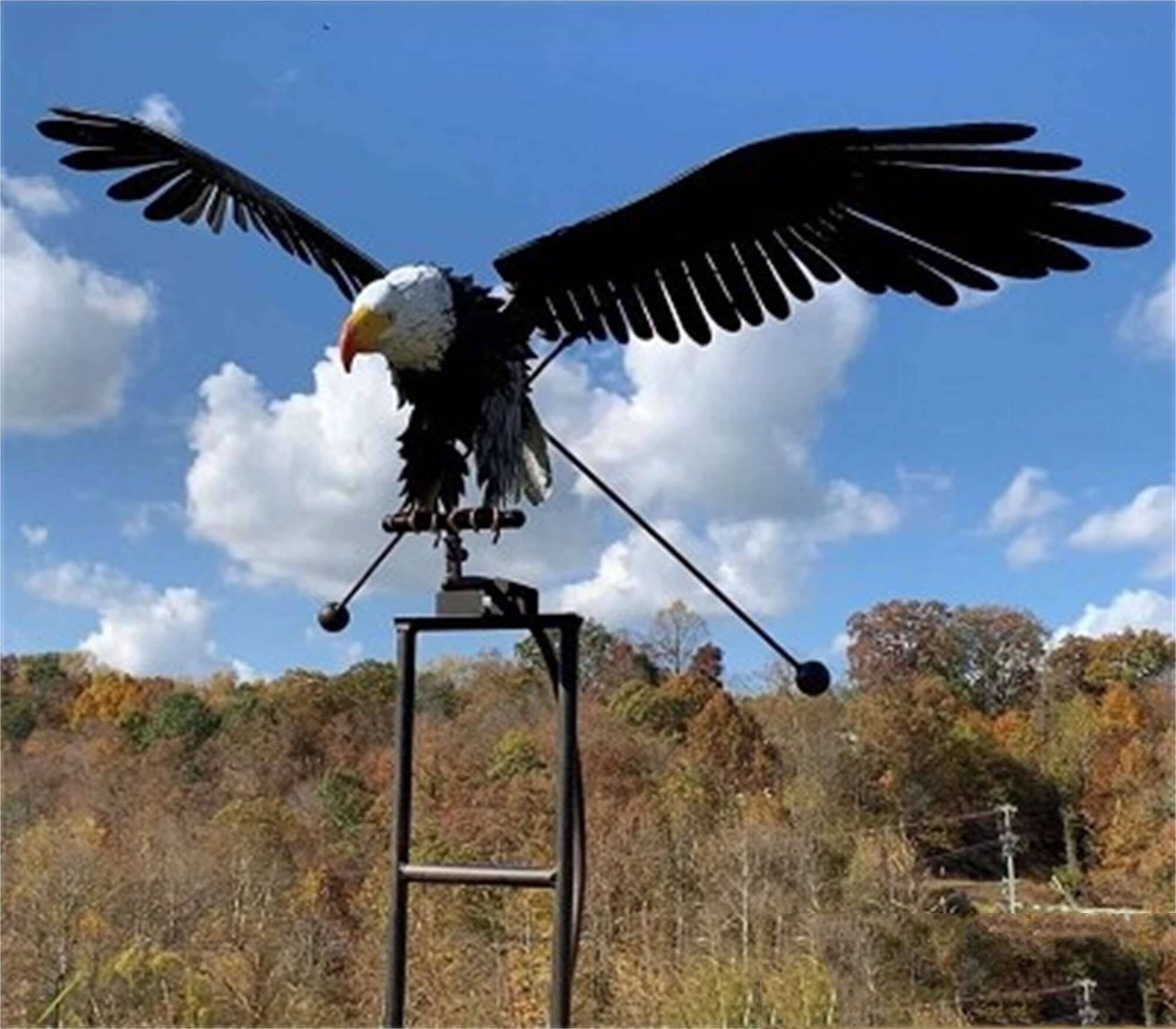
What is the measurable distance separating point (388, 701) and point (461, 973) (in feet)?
14.4

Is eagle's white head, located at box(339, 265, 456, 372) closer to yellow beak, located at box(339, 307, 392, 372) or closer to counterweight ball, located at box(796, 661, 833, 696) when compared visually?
yellow beak, located at box(339, 307, 392, 372)

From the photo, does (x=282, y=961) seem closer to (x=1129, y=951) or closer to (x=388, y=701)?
(x=388, y=701)

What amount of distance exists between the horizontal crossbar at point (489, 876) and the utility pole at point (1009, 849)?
9.80m

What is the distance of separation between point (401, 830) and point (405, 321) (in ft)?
1.93

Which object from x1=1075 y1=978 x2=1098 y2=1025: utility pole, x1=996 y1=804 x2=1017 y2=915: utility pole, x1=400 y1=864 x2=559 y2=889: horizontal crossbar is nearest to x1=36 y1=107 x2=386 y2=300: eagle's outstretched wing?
x1=400 y1=864 x2=559 y2=889: horizontal crossbar

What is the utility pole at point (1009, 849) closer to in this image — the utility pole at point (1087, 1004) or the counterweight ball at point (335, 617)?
the utility pole at point (1087, 1004)

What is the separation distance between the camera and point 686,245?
5.50 feet

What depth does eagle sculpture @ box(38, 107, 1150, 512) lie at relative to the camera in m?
1.53

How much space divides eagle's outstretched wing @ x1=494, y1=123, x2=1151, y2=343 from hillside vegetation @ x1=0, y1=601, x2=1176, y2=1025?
2.89 feet

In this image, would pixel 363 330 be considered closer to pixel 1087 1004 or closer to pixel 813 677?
pixel 813 677

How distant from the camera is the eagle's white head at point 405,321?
5.35 feet

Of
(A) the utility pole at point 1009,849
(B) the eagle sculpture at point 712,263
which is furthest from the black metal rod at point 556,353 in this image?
(A) the utility pole at point 1009,849

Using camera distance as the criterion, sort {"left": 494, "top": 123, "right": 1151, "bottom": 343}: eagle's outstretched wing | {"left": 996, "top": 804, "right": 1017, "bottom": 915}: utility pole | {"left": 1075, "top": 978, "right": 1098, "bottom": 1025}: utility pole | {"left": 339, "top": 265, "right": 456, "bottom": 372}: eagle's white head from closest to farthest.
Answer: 1. {"left": 494, "top": 123, "right": 1151, "bottom": 343}: eagle's outstretched wing
2. {"left": 339, "top": 265, "right": 456, "bottom": 372}: eagle's white head
3. {"left": 1075, "top": 978, "right": 1098, "bottom": 1025}: utility pole
4. {"left": 996, "top": 804, "right": 1017, "bottom": 915}: utility pole

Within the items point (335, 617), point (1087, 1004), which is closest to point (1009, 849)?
point (1087, 1004)
